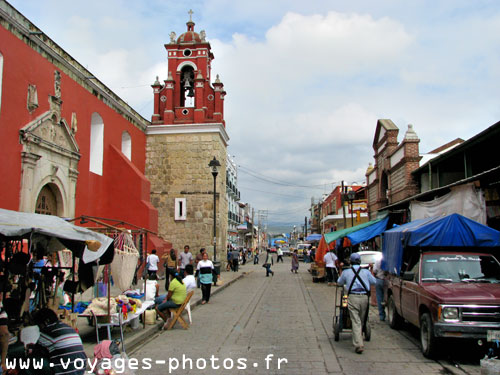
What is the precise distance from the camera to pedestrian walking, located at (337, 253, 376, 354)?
7391 mm

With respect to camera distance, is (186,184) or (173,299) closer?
(173,299)

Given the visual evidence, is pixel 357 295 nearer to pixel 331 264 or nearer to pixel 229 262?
pixel 331 264

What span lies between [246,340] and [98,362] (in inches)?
145

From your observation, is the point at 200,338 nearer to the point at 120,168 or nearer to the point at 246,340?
the point at 246,340

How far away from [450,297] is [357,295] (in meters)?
1.54

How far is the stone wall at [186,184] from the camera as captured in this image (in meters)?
25.3

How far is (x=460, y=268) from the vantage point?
7.85 metres

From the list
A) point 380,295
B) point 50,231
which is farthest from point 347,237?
point 50,231

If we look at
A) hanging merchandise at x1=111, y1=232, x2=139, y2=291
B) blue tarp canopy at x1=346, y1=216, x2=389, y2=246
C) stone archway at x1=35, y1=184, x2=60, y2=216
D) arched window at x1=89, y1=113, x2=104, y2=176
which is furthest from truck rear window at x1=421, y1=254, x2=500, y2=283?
arched window at x1=89, y1=113, x2=104, y2=176

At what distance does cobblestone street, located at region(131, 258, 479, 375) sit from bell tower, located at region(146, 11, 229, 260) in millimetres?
13349

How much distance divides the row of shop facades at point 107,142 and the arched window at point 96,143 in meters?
0.05

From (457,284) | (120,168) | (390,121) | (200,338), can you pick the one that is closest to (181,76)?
(120,168)

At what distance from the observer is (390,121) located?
957 inches

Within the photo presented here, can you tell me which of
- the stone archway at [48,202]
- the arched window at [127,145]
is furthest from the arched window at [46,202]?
the arched window at [127,145]
